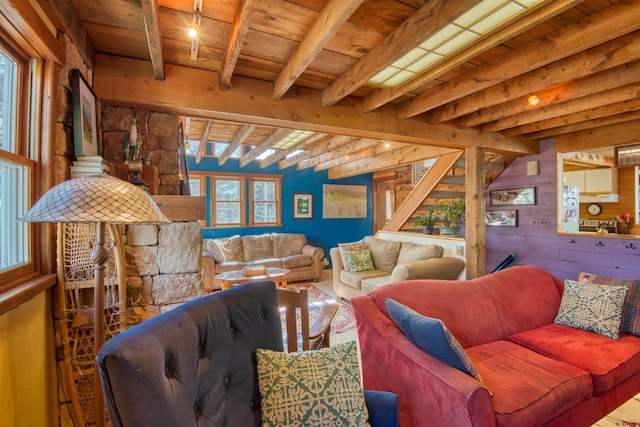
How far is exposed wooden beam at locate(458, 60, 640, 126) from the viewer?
2170 mm

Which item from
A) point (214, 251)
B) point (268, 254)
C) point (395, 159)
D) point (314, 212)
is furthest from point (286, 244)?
point (395, 159)

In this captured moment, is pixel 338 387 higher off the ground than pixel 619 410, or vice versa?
pixel 338 387

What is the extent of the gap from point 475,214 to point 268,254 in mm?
3675

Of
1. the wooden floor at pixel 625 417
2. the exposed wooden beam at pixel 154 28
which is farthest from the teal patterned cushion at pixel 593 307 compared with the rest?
the exposed wooden beam at pixel 154 28

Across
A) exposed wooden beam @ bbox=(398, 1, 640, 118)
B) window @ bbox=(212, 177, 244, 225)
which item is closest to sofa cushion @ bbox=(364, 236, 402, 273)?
exposed wooden beam @ bbox=(398, 1, 640, 118)

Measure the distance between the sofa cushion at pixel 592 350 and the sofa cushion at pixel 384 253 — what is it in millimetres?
2188

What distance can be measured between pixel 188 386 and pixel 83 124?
1436 mm

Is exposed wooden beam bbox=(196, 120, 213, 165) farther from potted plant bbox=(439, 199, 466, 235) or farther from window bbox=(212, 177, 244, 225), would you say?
potted plant bbox=(439, 199, 466, 235)

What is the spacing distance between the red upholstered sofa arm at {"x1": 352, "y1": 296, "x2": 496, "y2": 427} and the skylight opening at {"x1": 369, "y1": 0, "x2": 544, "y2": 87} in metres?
1.58

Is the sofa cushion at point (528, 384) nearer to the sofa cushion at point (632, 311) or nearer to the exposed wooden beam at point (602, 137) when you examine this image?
the sofa cushion at point (632, 311)

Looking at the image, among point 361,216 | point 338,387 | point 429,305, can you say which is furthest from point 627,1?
point 361,216

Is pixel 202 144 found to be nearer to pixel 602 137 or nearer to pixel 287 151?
pixel 287 151

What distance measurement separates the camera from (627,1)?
1.46m

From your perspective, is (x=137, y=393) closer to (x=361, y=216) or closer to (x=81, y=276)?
(x=81, y=276)
